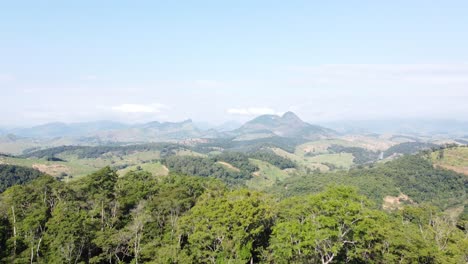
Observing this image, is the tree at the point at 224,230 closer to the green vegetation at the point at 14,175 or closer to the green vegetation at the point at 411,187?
the green vegetation at the point at 411,187

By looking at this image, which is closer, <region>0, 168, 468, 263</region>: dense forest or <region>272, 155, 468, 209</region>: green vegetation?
<region>0, 168, 468, 263</region>: dense forest

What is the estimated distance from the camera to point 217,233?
44.8 m

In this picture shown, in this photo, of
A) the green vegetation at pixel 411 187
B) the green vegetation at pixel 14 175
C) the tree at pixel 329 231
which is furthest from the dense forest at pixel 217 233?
the green vegetation at pixel 14 175

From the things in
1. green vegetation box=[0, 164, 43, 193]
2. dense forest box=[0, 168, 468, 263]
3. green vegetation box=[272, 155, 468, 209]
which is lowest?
green vegetation box=[272, 155, 468, 209]

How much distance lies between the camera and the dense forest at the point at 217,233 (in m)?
41.8

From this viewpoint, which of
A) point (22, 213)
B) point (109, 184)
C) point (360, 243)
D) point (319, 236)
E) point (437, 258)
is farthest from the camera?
point (109, 184)

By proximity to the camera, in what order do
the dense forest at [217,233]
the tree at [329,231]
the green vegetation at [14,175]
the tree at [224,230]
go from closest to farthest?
the tree at [329,231]
the dense forest at [217,233]
the tree at [224,230]
the green vegetation at [14,175]

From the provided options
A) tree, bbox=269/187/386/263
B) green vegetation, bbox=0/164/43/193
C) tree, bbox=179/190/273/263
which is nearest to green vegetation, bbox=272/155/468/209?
tree, bbox=179/190/273/263

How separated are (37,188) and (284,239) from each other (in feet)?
159

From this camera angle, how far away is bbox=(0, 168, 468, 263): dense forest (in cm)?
4181

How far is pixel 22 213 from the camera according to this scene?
5441cm

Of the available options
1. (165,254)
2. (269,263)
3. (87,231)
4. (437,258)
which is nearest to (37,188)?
(87,231)

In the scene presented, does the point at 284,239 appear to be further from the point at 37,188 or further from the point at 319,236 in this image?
the point at 37,188

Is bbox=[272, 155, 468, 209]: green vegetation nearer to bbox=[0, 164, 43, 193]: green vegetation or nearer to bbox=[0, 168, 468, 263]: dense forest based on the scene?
bbox=[0, 168, 468, 263]: dense forest
